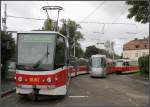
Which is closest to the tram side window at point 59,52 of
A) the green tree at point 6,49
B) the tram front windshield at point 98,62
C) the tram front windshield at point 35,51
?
the tram front windshield at point 35,51

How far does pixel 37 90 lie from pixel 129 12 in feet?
55.0

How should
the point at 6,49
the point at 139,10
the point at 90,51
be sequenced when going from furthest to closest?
the point at 90,51 < the point at 139,10 < the point at 6,49

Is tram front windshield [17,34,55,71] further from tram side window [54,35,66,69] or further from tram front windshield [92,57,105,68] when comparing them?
tram front windshield [92,57,105,68]

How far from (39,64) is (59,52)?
4.13 feet

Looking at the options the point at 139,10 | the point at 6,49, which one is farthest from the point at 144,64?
the point at 6,49

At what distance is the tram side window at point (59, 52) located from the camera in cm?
1497

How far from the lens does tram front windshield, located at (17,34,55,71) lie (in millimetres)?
14623

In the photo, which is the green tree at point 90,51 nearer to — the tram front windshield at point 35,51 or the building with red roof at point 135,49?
the building with red roof at point 135,49

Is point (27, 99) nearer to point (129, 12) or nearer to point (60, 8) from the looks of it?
point (60, 8)

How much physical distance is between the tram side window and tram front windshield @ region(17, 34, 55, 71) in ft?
0.82

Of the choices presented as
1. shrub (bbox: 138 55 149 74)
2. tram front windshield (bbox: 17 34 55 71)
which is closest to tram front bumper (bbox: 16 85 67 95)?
tram front windshield (bbox: 17 34 55 71)

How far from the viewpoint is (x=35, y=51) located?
48.8ft

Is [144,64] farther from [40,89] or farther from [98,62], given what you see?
[40,89]

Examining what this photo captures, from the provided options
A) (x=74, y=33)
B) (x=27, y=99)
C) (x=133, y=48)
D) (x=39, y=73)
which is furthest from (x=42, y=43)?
(x=133, y=48)
